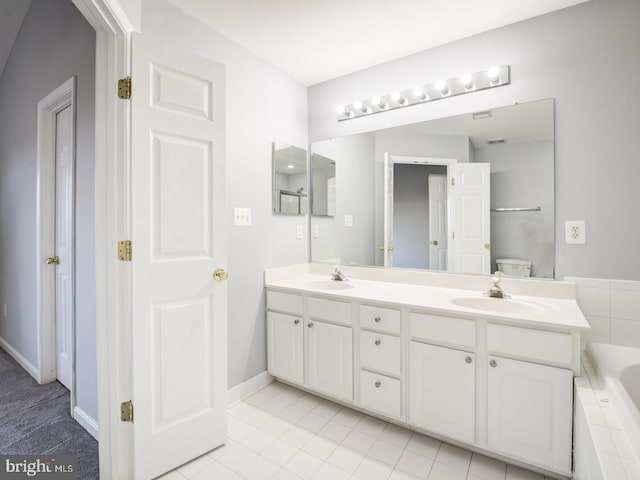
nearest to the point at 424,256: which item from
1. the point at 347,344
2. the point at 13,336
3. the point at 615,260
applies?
the point at 347,344

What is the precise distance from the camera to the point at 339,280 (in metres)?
→ 2.36

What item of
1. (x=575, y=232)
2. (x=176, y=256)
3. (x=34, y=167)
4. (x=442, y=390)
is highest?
(x=34, y=167)

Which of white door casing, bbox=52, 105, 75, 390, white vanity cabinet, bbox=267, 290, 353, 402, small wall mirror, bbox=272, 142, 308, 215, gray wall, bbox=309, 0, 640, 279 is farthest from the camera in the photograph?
small wall mirror, bbox=272, 142, 308, 215

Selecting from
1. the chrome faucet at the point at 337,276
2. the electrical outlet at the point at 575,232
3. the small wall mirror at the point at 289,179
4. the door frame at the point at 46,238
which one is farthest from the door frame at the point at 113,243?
the electrical outlet at the point at 575,232

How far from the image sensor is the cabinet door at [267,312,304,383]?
2125 mm

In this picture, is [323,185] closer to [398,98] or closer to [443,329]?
[398,98]

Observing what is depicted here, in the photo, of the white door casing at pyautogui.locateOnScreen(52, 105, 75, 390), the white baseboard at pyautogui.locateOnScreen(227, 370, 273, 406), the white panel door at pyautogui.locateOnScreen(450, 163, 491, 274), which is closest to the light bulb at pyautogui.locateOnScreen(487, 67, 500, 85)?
the white panel door at pyautogui.locateOnScreen(450, 163, 491, 274)

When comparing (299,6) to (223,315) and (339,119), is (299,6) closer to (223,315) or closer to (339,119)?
(339,119)

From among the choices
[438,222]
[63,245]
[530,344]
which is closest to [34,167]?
[63,245]

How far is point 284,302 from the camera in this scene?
7.23 ft

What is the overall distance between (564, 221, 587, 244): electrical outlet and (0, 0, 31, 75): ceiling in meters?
4.02

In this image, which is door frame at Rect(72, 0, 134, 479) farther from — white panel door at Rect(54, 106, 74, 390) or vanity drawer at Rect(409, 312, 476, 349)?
vanity drawer at Rect(409, 312, 476, 349)

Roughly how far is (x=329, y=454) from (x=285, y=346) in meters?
0.75

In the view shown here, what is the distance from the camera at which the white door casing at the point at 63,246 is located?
2.18 metres
